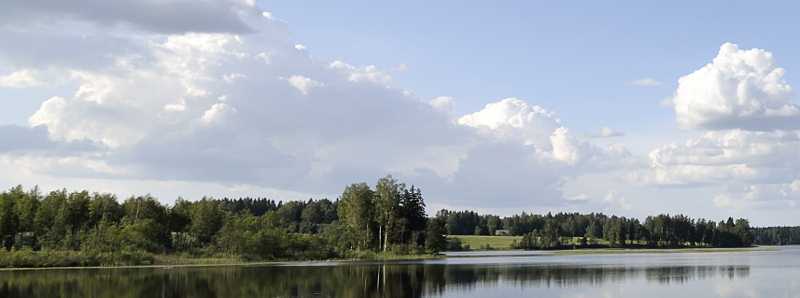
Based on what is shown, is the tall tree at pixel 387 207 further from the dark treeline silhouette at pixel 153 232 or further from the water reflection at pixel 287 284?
the water reflection at pixel 287 284

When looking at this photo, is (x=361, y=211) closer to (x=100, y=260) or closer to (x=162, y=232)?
(x=162, y=232)

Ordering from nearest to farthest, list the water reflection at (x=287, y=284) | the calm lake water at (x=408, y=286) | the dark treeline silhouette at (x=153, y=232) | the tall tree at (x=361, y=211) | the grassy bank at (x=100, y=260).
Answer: the calm lake water at (x=408, y=286) < the water reflection at (x=287, y=284) < the grassy bank at (x=100, y=260) < the dark treeline silhouette at (x=153, y=232) < the tall tree at (x=361, y=211)

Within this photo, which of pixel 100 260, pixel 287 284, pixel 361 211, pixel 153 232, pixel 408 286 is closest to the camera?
pixel 408 286

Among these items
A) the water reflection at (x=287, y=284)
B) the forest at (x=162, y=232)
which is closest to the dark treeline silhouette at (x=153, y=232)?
the forest at (x=162, y=232)

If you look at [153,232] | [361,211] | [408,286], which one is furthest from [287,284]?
[361,211]

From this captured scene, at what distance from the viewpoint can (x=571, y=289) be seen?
5169 centimetres

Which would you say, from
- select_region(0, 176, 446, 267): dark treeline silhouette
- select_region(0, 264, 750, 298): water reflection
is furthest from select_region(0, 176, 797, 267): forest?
select_region(0, 264, 750, 298): water reflection

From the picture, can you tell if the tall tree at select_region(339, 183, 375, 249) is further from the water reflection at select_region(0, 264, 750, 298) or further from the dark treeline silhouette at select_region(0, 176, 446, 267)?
the water reflection at select_region(0, 264, 750, 298)

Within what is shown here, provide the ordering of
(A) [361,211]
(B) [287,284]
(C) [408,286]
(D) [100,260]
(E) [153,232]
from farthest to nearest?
1. (A) [361,211]
2. (E) [153,232]
3. (D) [100,260]
4. (B) [287,284]
5. (C) [408,286]

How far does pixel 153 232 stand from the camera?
347 ft

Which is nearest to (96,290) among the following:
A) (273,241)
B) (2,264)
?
(2,264)

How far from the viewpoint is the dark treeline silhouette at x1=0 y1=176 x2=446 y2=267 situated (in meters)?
97.8

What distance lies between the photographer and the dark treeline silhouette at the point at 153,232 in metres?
97.8

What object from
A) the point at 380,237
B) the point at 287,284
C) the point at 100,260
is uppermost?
the point at 380,237
